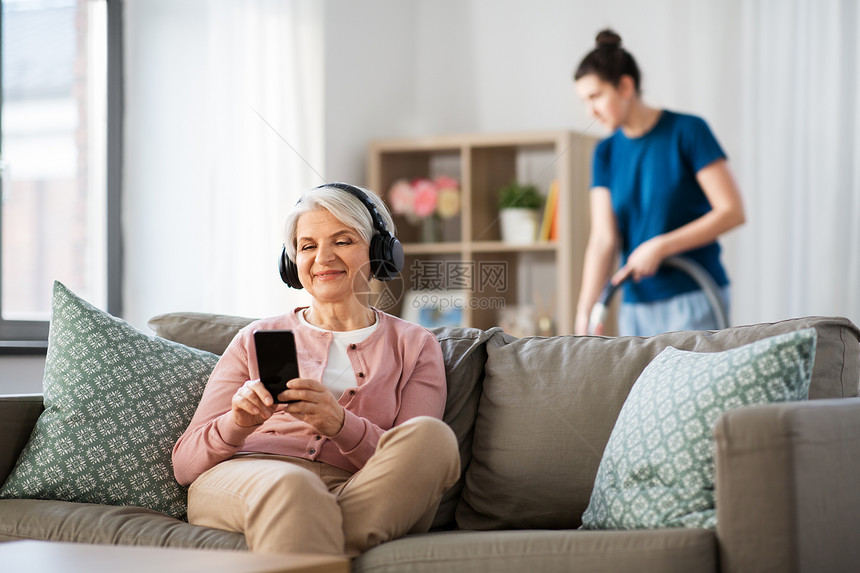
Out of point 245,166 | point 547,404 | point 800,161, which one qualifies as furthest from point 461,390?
point 800,161

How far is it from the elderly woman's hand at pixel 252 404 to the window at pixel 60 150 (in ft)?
5.83

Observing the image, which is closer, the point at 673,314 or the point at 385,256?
the point at 385,256

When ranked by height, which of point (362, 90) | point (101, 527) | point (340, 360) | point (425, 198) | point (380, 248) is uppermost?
point (362, 90)

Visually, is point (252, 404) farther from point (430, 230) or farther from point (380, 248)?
point (430, 230)

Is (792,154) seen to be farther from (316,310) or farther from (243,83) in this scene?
(316,310)

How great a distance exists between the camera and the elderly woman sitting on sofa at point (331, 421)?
1.55m

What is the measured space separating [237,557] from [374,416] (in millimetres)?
658

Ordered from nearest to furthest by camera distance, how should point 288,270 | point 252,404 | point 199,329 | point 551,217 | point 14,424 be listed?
point 252,404 < point 14,424 < point 288,270 < point 199,329 < point 551,217

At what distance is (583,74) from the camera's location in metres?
3.33

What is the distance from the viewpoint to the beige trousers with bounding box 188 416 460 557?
4.88 ft

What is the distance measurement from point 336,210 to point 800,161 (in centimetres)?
238

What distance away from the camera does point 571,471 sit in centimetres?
182

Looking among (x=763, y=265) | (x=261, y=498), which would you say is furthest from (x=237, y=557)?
(x=763, y=265)

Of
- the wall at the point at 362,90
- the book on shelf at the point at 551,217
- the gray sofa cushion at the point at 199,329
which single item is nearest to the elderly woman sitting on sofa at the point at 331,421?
the gray sofa cushion at the point at 199,329
